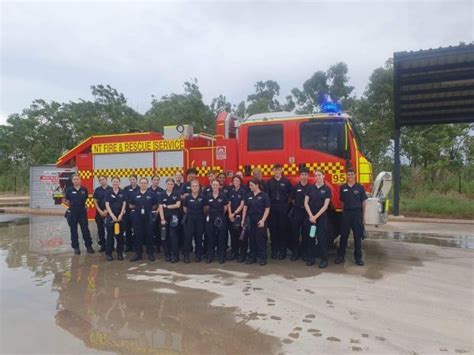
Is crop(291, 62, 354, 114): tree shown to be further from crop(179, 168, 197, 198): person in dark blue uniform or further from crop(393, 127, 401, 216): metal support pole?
crop(179, 168, 197, 198): person in dark blue uniform

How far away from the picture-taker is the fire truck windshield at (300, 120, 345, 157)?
7273 mm

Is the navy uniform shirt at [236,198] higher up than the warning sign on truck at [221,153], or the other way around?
the warning sign on truck at [221,153]

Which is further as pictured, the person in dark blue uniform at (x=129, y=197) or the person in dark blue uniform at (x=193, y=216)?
the person in dark blue uniform at (x=129, y=197)

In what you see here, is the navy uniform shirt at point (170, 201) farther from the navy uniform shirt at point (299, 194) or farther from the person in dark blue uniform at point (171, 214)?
the navy uniform shirt at point (299, 194)

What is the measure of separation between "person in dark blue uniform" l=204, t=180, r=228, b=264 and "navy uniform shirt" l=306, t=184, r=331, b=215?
1.48 metres

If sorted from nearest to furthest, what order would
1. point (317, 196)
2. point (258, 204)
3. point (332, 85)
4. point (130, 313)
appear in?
point (130, 313), point (317, 196), point (258, 204), point (332, 85)

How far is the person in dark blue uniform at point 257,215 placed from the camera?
6953 mm

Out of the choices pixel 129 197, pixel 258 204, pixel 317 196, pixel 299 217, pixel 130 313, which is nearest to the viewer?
pixel 130 313

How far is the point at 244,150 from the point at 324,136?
1522mm

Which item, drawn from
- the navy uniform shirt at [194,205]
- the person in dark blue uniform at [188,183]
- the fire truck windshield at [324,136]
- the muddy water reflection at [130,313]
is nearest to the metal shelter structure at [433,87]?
the fire truck windshield at [324,136]

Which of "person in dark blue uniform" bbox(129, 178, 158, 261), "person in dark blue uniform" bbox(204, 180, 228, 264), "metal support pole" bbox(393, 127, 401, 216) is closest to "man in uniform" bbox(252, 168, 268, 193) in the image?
"person in dark blue uniform" bbox(204, 180, 228, 264)

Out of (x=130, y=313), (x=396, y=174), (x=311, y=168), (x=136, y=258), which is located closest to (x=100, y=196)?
(x=136, y=258)

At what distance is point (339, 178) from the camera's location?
7.25 metres

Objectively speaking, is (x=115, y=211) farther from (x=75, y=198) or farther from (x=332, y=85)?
(x=332, y=85)
